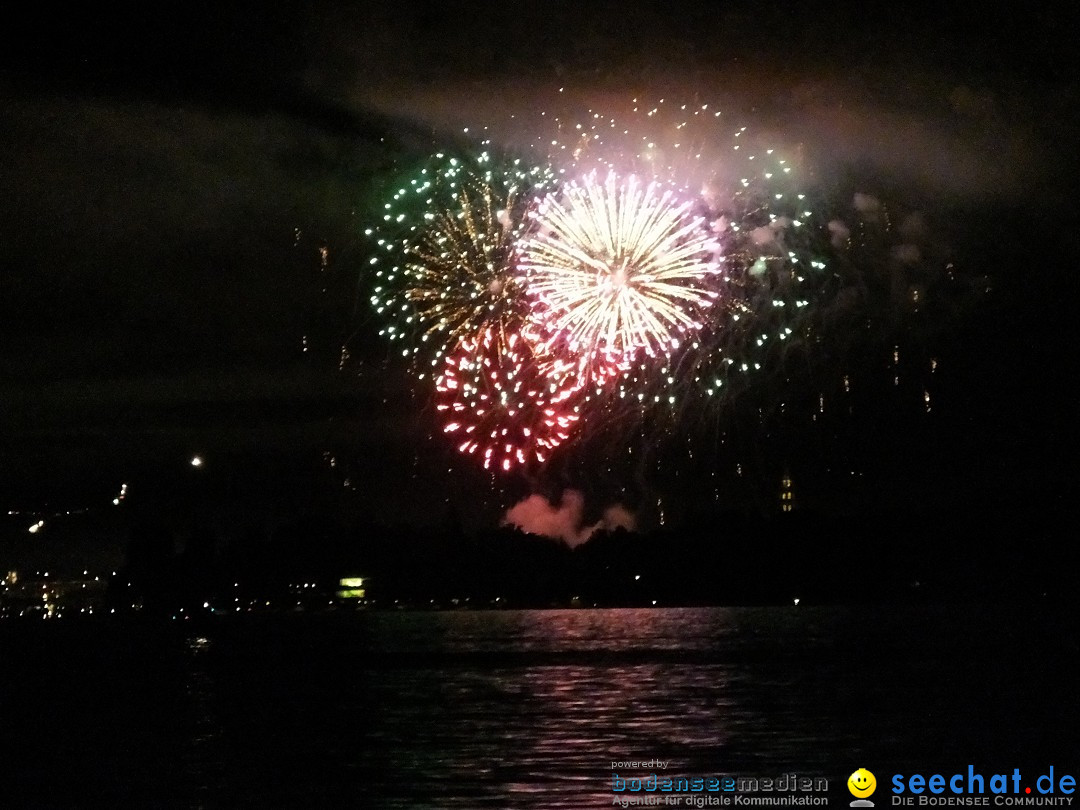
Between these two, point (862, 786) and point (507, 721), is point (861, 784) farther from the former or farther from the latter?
point (507, 721)

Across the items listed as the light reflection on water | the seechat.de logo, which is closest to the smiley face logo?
the seechat.de logo

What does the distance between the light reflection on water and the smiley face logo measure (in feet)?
1.63

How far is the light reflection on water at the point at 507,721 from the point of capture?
20188 millimetres

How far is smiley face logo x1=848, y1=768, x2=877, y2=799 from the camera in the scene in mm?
17734

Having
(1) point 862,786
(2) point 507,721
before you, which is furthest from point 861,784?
(2) point 507,721

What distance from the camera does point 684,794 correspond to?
1788cm

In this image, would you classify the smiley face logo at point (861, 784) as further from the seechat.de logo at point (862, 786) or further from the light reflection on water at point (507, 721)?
the light reflection on water at point (507, 721)

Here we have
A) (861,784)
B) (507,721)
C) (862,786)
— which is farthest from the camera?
(507,721)

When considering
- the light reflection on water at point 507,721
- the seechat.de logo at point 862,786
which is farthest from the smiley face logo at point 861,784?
the light reflection on water at point 507,721

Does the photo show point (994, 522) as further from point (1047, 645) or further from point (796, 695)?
point (796, 695)

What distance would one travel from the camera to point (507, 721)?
1130 inches

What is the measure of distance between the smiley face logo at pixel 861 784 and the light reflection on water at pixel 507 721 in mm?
495

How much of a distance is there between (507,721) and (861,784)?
37.9 ft

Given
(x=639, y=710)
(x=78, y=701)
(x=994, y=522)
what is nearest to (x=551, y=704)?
(x=639, y=710)
